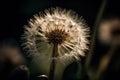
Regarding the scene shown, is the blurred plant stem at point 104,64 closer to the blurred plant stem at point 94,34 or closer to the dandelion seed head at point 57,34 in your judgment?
the blurred plant stem at point 94,34

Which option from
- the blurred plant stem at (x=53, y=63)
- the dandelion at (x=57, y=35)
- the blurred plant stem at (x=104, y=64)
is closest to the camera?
the blurred plant stem at (x=53, y=63)

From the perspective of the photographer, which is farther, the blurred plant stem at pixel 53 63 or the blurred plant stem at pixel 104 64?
the blurred plant stem at pixel 104 64

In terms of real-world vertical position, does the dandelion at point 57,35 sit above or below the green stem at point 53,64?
A: above

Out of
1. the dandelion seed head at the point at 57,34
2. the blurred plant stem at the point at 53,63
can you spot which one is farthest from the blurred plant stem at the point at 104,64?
the blurred plant stem at the point at 53,63

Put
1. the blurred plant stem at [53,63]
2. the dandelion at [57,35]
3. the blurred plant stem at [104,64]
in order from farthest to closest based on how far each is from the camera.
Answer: the blurred plant stem at [104,64]
the dandelion at [57,35]
the blurred plant stem at [53,63]

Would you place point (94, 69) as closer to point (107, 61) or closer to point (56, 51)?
point (107, 61)

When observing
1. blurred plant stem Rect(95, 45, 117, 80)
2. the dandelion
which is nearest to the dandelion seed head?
the dandelion

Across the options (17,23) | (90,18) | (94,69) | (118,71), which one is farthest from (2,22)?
(118,71)

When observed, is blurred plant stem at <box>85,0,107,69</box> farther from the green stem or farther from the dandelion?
the green stem
